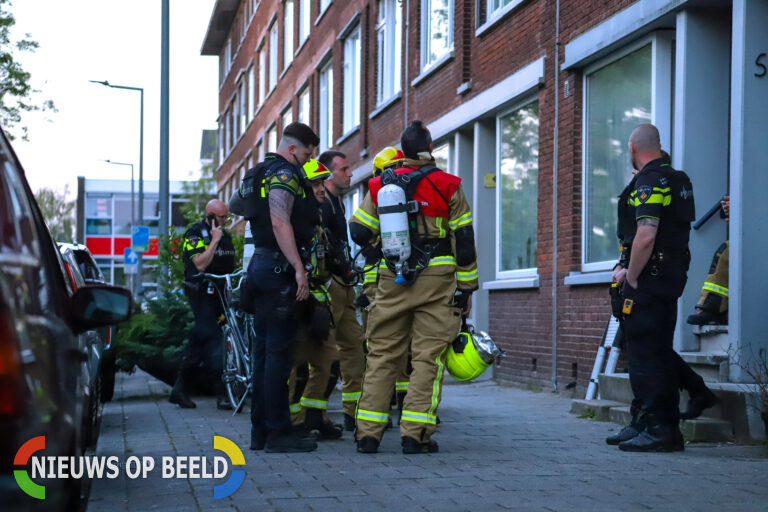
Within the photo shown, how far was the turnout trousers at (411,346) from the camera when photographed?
6812 millimetres

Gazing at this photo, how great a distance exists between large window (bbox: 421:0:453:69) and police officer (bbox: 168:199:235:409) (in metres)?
6.23

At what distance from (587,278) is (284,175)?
493 centimetres

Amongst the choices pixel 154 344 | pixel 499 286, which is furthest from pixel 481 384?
pixel 154 344

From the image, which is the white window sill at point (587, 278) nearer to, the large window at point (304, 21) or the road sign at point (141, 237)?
the large window at point (304, 21)

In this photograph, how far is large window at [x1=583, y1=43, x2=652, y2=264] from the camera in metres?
10.6

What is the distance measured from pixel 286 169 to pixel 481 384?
7286 mm

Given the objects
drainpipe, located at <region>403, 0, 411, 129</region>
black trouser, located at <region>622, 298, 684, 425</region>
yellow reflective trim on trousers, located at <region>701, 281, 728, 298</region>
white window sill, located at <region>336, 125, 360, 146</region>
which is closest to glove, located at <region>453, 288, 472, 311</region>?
black trouser, located at <region>622, 298, 684, 425</region>

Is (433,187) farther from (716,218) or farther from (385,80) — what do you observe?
(385,80)

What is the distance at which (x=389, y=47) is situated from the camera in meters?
19.6

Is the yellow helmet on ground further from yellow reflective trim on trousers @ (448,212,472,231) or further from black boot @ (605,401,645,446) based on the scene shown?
black boot @ (605,401,645,446)

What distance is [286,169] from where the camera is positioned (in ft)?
22.7

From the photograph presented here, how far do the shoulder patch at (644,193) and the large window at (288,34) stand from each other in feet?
83.0

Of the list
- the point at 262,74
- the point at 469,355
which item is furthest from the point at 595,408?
the point at 262,74

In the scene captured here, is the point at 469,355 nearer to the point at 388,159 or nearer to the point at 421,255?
the point at 421,255
